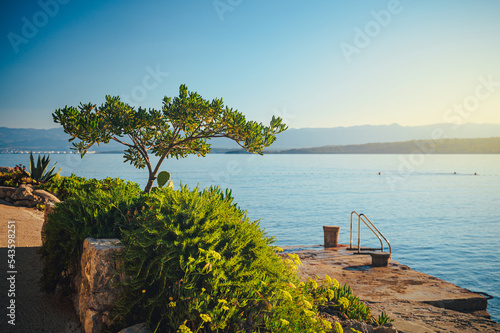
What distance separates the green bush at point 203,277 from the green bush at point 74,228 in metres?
0.90

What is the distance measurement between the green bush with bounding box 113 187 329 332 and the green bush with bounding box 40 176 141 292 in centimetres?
90

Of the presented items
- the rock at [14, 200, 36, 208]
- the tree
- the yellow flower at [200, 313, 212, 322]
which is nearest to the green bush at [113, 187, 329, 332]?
the yellow flower at [200, 313, 212, 322]

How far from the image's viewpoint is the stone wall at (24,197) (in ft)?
48.9

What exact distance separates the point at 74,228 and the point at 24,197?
12.4 metres

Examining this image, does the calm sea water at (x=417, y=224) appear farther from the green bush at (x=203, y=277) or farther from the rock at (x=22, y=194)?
the green bush at (x=203, y=277)

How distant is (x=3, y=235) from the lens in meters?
9.51

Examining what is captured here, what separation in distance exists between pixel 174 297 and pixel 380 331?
337 cm

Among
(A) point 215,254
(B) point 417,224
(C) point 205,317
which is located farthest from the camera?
(B) point 417,224

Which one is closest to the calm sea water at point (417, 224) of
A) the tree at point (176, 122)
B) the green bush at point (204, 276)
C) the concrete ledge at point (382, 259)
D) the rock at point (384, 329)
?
the tree at point (176, 122)

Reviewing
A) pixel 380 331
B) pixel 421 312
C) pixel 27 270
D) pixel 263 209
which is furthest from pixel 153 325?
pixel 263 209

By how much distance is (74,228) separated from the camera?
16.3 feet

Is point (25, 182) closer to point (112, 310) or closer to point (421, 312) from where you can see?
point (112, 310)

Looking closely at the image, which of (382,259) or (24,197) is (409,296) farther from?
(24,197)

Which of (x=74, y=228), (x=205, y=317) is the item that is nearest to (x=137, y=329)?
(x=205, y=317)
